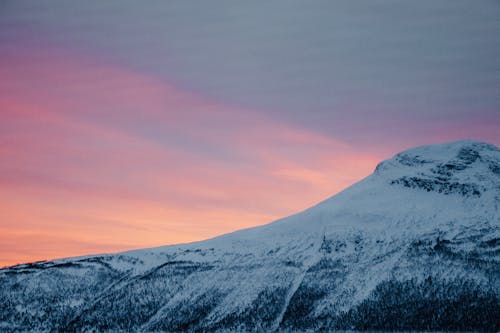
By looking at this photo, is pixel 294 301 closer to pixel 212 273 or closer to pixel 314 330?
Result: pixel 314 330

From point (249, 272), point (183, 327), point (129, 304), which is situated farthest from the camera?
point (249, 272)

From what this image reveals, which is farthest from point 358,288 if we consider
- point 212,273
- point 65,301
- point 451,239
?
point 65,301

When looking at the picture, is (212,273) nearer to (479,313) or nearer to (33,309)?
(33,309)

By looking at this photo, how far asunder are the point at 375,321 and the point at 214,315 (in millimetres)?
46383

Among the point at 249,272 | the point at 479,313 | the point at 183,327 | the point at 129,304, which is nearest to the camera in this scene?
the point at 479,313

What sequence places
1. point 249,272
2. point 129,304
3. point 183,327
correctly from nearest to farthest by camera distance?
point 183,327 < point 129,304 < point 249,272

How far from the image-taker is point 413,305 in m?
163

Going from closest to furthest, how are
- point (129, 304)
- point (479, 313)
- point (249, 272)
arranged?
point (479, 313), point (129, 304), point (249, 272)

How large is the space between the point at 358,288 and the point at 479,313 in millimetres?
36020

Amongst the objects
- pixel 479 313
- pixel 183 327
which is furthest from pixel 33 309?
pixel 479 313

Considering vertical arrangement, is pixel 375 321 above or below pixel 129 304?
below

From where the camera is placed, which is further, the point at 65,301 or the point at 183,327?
the point at 65,301

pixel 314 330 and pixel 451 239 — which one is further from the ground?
pixel 451 239

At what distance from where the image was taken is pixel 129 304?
598 ft
